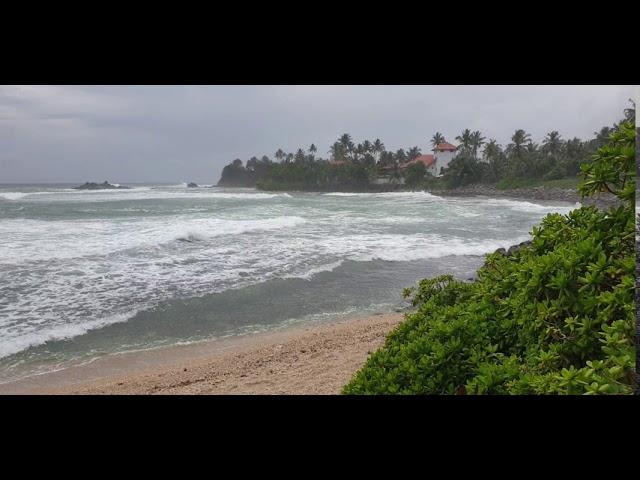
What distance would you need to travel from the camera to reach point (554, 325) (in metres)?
1.76

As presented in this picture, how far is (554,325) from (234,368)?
3575 mm

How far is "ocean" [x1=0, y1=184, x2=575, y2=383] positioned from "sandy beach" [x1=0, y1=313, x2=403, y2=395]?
33cm

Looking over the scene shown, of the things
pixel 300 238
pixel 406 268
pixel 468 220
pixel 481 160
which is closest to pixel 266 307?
pixel 406 268

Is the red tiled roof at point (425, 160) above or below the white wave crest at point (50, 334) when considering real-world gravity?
above

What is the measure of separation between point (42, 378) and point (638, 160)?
5.49 m

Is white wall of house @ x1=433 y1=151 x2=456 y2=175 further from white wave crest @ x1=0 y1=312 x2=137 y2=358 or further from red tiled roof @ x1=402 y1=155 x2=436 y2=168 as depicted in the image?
white wave crest @ x1=0 y1=312 x2=137 y2=358

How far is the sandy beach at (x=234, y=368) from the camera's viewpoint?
4098 mm

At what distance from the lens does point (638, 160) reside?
5.81ft

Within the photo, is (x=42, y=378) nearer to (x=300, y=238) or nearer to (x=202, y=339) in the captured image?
(x=202, y=339)

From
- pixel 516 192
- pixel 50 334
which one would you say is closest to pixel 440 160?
pixel 516 192

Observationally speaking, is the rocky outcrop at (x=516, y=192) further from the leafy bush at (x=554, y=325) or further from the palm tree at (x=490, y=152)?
the leafy bush at (x=554, y=325)

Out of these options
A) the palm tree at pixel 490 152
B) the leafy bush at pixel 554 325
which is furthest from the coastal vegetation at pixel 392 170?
the leafy bush at pixel 554 325

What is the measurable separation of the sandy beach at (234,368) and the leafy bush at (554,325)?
1759mm

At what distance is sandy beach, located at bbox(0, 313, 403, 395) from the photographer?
4098 millimetres
